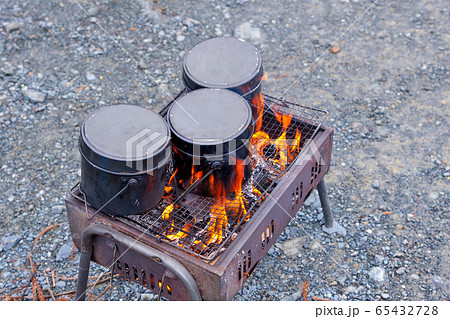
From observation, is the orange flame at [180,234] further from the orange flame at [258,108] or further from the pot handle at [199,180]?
the orange flame at [258,108]

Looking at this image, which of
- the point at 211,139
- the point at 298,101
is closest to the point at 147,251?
the point at 211,139

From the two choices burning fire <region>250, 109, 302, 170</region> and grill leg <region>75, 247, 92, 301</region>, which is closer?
grill leg <region>75, 247, 92, 301</region>

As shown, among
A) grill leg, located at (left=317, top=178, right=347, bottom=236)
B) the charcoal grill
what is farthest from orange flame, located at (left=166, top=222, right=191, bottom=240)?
grill leg, located at (left=317, top=178, right=347, bottom=236)

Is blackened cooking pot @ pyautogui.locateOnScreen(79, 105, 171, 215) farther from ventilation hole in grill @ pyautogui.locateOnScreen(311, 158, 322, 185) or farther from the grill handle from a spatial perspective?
ventilation hole in grill @ pyautogui.locateOnScreen(311, 158, 322, 185)

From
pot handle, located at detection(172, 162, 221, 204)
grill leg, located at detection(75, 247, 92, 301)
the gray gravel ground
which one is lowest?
the gray gravel ground

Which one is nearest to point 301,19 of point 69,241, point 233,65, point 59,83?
point 59,83

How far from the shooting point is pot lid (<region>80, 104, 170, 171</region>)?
2656mm

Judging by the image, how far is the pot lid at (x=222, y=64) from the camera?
10.8ft

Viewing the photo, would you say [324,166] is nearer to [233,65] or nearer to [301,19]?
[233,65]

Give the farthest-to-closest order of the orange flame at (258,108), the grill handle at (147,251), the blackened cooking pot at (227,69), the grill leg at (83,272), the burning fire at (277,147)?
1. the burning fire at (277,147)
2. the orange flame at (258,108)
3. the blackened cooking pot at (227,69)
4. the grill leg at (83,272)
5. the grill handle at (147,251)

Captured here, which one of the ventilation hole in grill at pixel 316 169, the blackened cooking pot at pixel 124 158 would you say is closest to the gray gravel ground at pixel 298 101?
the ventilation hole in grill at pixel 316 169

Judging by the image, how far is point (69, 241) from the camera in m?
4.19

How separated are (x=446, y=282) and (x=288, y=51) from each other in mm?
2921

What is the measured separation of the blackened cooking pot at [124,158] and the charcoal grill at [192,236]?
0.47 feet
